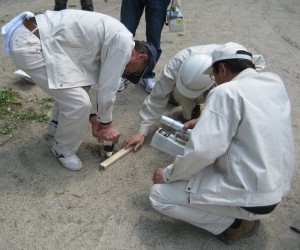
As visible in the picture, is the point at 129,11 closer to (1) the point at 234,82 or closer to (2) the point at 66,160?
(2) the point at 66,160

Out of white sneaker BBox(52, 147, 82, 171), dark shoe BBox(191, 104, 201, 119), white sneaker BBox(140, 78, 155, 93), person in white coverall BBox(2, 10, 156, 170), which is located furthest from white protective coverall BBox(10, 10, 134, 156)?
white sneaker BBox(140, 78, 155, 93)

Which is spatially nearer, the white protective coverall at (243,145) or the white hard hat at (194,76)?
the white protective coverall at (243,145)

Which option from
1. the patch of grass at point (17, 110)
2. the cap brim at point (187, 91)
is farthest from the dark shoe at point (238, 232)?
the patch of grass at point (17, 110)

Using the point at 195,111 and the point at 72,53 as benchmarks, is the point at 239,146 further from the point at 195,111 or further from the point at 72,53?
the point at 195,111

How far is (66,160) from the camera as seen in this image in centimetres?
317

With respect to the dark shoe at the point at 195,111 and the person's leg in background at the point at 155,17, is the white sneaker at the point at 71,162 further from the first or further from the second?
the person's leg in background at the point at 155,17

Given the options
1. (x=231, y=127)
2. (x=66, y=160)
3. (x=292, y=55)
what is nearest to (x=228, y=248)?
(x=231, y=127)

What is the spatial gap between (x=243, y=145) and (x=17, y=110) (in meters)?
2.62

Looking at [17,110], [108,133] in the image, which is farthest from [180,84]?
[17,110]

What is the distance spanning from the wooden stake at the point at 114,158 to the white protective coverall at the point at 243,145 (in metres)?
1.03

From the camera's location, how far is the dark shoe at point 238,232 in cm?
255

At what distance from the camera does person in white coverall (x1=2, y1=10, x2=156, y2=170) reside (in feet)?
9.23

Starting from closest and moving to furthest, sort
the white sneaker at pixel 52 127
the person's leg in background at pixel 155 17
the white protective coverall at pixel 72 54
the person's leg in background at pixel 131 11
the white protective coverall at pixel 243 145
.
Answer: the white protective coverall at pixel 243 145 < the white protective coverall at pixel 72 54 < the white sneaker at pixel 52 127 < the person's leg in background at pixel 155 17 < the person's leg in background at pixel 131 11

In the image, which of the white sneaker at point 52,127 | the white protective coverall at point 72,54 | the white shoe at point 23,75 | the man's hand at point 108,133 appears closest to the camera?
the white protective coverall at point 72,54
